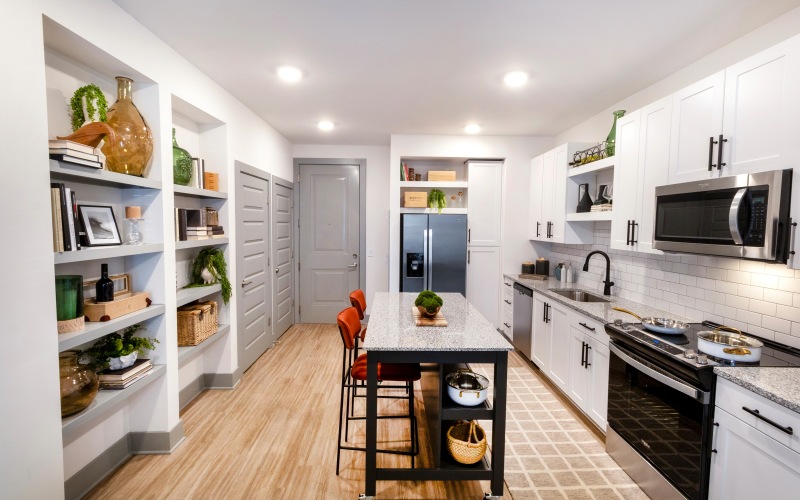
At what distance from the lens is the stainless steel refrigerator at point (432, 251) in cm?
478

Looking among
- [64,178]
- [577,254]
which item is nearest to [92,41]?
[64,178]

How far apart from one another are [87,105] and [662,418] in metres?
3.51

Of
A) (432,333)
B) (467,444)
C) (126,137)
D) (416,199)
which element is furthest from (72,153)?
(416,199)

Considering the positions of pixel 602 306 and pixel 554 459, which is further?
pixel 602 306

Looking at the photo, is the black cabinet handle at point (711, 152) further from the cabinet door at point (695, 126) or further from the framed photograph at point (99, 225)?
the framed photograph at point (99, 225)

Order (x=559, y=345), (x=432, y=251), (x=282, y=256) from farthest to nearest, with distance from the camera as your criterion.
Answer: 1. (x=282, y=256)
2. (x=432, y=251)
3. (x=559, y=345)

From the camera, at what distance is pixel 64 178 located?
6.42 ft

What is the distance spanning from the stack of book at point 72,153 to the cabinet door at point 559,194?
12.8 ft

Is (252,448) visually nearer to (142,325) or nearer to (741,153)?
(142,325)

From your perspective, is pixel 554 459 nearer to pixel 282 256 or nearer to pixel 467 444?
pixel 467 444

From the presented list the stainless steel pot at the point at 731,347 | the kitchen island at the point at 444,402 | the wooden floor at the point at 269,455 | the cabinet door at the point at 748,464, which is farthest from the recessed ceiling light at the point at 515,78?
the wooden floor at the point at 269,455

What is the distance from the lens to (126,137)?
6.93 feet

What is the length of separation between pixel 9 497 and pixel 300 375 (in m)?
2.43

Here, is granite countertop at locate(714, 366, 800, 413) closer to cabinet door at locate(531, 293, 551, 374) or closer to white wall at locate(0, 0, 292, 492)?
cabinet door at locate(531, 293, 551, 374)
